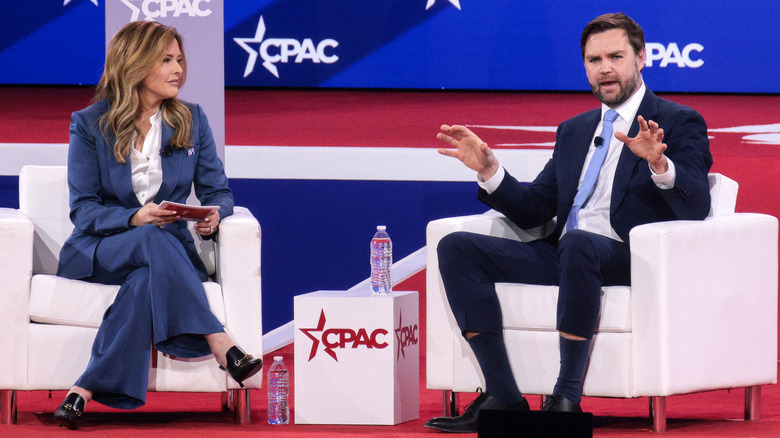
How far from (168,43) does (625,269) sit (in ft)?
6.07

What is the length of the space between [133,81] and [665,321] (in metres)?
2.06

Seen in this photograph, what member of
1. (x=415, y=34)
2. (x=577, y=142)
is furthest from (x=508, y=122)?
(x=577, y=142)

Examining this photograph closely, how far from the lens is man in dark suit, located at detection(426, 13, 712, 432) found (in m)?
3.27

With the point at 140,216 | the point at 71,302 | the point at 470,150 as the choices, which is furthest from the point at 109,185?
the point at 470,150

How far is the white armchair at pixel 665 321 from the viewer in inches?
132

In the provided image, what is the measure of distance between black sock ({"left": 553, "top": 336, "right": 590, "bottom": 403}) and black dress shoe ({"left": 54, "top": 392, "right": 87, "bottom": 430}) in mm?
1496

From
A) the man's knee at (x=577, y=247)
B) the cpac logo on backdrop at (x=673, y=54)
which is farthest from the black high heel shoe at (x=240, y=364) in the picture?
the cpac logo on backdrop at (x=673, y=54)

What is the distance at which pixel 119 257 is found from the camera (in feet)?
11.8

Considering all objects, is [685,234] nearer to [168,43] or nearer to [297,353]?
[297,353]

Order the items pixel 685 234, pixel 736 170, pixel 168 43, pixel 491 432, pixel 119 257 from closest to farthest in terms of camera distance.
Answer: pixel 491 432 → pixel 685 234 → pixel 119 257 → pixel 168 43 → pixel 736 170

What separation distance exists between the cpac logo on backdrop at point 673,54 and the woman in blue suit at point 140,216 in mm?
2267

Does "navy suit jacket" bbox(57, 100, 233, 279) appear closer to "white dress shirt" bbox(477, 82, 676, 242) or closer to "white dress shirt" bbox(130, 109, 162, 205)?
"white dress shirt" bbox(130, 109, 162, 205)

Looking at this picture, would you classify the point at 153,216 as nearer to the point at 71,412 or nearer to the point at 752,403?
the point at 71,412

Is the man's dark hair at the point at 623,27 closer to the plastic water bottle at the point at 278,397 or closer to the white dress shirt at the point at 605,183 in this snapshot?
the white dress shirt at the point at 605,183
